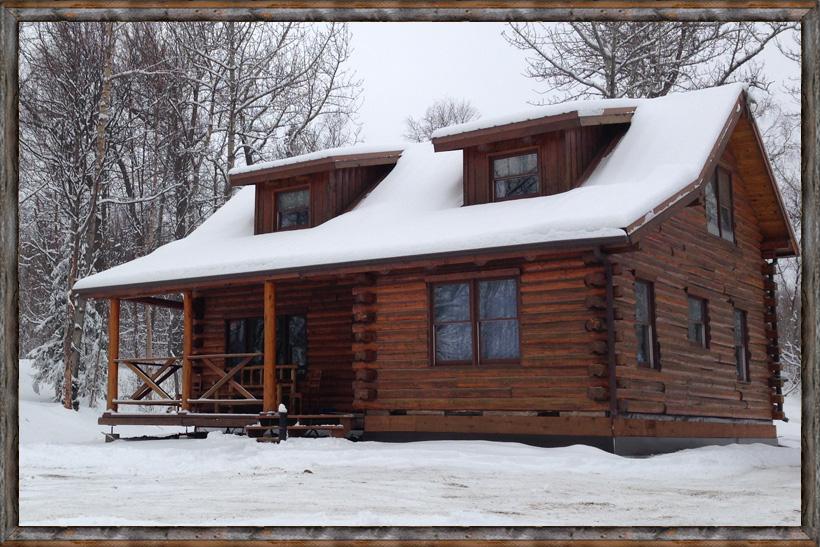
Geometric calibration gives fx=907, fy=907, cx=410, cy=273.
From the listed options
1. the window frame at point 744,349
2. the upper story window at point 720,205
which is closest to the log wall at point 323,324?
the upper story window at point 720,205

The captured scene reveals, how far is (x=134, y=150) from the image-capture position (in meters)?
30.6

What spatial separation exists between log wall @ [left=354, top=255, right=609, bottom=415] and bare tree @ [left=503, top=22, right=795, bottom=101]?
14393 mm

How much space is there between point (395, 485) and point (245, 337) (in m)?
10.8

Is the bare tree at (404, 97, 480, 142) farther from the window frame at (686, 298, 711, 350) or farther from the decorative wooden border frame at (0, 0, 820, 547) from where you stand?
the decorative wooden border frame at (0, 0, 820, 547)

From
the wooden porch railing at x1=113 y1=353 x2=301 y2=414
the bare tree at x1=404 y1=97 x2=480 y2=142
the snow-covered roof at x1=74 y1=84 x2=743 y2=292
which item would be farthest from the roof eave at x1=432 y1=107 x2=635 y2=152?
the bare tree at x1=404 y1=97 x2=480 y2=142

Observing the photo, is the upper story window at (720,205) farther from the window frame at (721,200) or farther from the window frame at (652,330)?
the window frame at (652,330)

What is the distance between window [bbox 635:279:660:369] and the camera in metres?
15.3

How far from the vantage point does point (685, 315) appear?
16828 mm

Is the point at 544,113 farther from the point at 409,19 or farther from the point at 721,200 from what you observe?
the point at 409,19

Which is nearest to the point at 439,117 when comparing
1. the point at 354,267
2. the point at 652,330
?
the point at 354,267

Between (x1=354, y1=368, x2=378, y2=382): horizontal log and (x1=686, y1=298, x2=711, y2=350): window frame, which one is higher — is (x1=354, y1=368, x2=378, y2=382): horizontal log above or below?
below

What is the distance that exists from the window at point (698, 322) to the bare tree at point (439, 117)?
27.5 metres

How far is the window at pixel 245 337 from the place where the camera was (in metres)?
19.9

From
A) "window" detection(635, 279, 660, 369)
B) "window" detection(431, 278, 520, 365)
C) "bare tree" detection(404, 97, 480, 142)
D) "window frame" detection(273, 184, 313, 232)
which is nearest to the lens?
"window" detection(431, 278, 520, 365)
